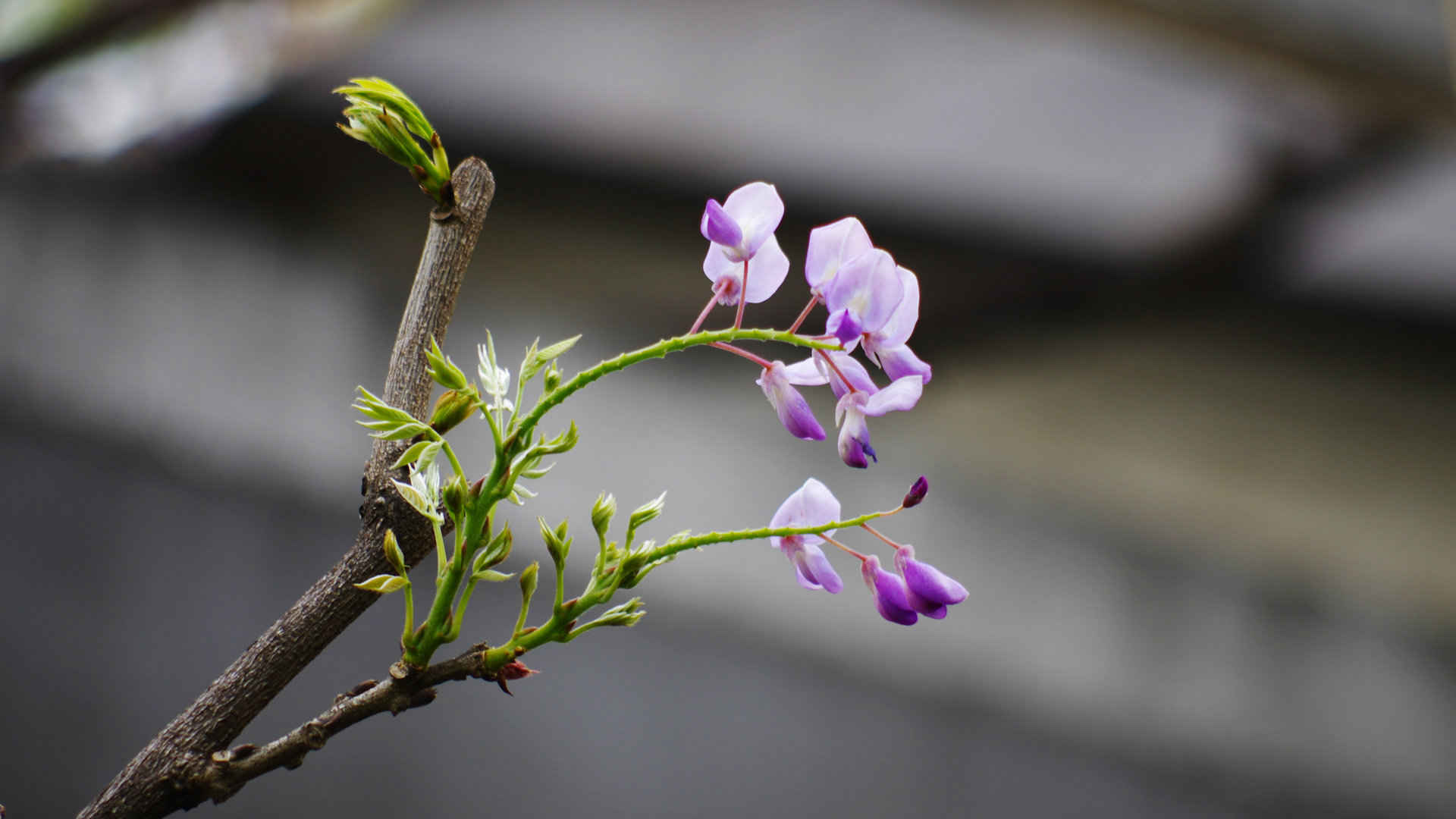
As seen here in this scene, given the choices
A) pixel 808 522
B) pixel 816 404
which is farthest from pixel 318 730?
pixel 816 404

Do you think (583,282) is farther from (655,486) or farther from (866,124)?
(866,124)

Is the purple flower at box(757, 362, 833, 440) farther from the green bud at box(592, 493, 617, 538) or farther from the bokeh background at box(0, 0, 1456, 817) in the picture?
the bokeh background at box(0, 0, 1456, 817)

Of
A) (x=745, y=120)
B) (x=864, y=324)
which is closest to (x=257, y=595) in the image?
(x=745, y=120)

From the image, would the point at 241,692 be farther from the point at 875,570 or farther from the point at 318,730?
the point at 875,570

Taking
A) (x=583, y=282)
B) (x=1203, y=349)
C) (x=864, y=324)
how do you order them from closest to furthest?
1. (x=864, y=324)
2. (x=583, y=282)
3. (x=1203, y=349)

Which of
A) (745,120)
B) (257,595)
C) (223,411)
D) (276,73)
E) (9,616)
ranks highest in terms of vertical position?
(745,120)

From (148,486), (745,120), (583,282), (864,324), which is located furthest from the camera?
(583,282)

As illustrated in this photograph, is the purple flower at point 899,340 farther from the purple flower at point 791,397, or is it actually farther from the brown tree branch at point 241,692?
the brown tree branch at point 241,692
